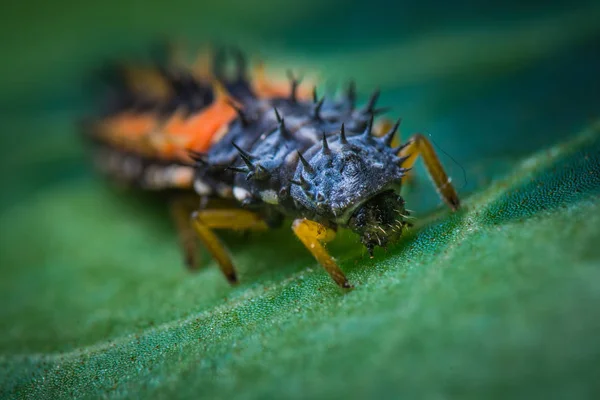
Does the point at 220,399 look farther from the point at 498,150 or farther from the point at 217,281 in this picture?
the point at 498,150

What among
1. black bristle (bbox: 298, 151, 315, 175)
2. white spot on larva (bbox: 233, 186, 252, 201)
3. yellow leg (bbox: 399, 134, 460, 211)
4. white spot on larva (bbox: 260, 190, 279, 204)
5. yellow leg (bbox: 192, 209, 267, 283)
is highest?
black bristle (bbox: 298, 151, 315, 175)

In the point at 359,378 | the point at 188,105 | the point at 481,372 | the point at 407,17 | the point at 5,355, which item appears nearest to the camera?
the point at 481,372

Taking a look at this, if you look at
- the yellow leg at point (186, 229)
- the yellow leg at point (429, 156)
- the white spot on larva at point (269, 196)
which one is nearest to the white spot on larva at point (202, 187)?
the yellow leg at point (186, 229)

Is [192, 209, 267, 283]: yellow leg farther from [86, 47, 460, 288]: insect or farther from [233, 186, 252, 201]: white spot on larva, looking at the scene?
[233, 186, 252, 201]: white spot on larva

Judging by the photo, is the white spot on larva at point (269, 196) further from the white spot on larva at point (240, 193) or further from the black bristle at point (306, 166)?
the black bristle at point (306, 166)

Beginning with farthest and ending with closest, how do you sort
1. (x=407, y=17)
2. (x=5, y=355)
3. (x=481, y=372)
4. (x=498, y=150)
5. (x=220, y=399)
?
(x=407, y=17), (x=498, y=150), (x=5, y=355), (x=220, y=399), (x=481, y=372)

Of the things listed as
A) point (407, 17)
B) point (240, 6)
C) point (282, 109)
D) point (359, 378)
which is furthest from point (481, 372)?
point (240, 6)

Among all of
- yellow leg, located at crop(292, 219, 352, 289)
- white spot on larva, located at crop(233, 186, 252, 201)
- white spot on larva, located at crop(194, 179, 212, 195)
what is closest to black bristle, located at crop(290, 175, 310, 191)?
yellow leg, located at crop(292, 219, 352, 289)

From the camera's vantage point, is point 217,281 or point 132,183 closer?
point 217,281
